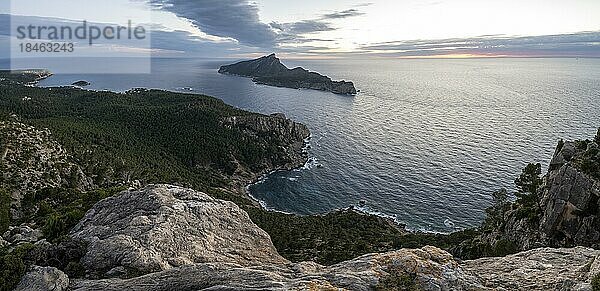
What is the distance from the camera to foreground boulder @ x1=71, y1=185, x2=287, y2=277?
1758 cm

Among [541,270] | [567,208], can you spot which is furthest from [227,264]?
[567,208]

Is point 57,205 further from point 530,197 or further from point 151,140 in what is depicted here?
point 151,140

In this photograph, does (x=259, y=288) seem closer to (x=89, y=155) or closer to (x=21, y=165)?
(x=21, y=165)

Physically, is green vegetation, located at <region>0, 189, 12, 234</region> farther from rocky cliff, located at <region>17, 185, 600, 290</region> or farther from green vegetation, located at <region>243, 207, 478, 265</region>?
Result: green vegetation, located at <region>243, 207, 478, 265</region>

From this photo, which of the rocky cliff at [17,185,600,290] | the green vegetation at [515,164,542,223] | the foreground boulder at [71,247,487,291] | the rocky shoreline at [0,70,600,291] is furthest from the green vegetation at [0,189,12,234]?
the green vegetation at [515,164,542,223]

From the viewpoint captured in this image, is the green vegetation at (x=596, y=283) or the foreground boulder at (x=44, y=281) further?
the foreground boulder at (x=44, y=281)

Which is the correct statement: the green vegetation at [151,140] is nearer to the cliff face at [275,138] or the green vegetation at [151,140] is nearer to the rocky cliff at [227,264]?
the cliff face at [275,138]

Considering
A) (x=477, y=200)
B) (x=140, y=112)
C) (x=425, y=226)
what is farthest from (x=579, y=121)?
(x=140, y=112)

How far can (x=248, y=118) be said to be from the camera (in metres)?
146

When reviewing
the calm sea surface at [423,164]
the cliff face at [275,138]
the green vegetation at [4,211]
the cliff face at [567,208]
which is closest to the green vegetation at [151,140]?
the cliff face at [275,138]

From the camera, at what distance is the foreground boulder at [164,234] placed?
17.6m

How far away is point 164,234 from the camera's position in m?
19.6

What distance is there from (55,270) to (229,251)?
7654mm

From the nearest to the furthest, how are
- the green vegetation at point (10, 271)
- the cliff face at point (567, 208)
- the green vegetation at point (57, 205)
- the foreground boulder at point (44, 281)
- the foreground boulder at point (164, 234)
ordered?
the foreground boulder at point (44, 281)
the green vegetation at point (10, 271)
the foreground boulder at point (164, 234)
the green vegetation at point (57, 205)
the cliff face at point (567, 208)
